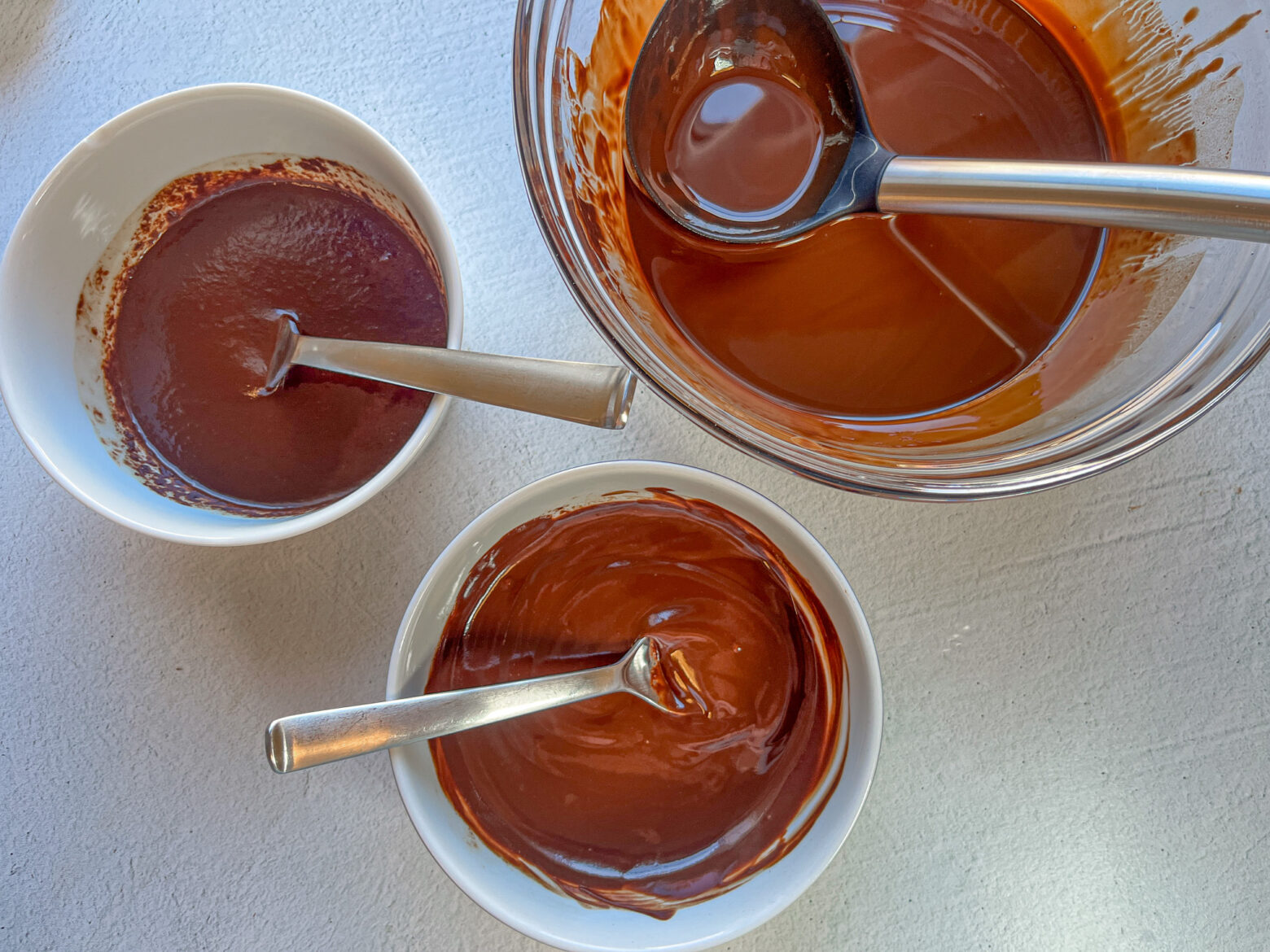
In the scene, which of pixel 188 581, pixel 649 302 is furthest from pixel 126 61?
pixel 649 302

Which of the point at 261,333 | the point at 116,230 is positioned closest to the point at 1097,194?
the point at 261,333

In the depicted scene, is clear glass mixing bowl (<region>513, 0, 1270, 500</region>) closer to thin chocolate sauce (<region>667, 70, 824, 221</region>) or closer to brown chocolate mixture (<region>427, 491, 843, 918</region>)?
thin chocolate sauce (<region>667, 70, 824, 221</region>)

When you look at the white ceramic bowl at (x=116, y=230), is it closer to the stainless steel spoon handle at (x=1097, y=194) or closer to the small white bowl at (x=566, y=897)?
the small white bowl at (x=566, y=897)

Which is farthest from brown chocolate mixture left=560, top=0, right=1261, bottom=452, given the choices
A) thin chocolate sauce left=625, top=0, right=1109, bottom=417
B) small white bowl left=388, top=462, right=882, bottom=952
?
small white bowl left=388, top=462, right=882, bottom=952

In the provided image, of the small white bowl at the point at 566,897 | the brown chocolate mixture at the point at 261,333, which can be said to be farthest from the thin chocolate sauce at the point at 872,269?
the brown chocolate mixture at the point at 261,333

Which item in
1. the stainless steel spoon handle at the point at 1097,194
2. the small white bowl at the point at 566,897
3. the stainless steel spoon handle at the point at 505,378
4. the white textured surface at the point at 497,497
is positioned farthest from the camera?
the white textured surface at the point at 497,497

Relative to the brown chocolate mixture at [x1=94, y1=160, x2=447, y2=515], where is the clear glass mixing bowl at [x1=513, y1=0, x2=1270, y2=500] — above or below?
above

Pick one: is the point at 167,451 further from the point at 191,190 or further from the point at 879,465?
the point at 879,465
